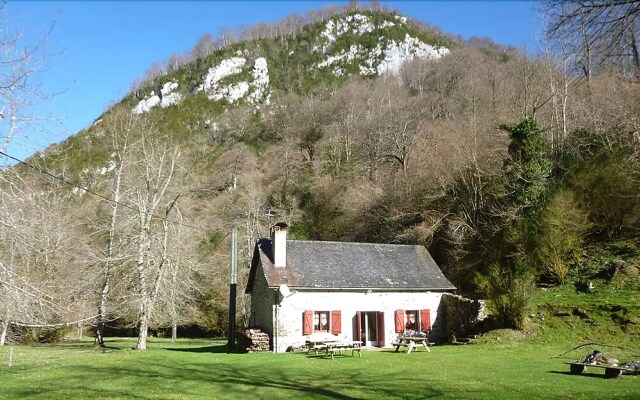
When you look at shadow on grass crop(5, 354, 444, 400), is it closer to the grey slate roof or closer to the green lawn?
the green lawn

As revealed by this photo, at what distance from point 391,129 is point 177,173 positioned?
22.3m

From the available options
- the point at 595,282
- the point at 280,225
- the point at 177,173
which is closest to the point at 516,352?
the point at 595,282

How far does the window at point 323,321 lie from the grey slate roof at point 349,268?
1217 mm

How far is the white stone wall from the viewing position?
2169 centimetres

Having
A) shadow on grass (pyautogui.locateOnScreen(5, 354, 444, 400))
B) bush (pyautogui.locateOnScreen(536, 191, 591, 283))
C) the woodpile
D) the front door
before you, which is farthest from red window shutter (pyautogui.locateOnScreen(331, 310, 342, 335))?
bush (pyautogui.locateOnScreen(536, 191, 591, 283))

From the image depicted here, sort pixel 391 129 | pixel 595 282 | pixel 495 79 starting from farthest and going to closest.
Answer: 1. pixel 495 79
2. pixel 391 129
3. pixel 595 282

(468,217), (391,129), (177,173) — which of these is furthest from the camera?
(391,129)

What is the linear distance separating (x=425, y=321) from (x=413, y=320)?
563mm

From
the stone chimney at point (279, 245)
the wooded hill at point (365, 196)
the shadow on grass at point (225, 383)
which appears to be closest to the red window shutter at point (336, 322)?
the stone chimney at point (279, 245)

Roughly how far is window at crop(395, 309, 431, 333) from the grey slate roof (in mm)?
1137

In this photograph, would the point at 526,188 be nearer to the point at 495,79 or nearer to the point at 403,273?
the point at 403,273

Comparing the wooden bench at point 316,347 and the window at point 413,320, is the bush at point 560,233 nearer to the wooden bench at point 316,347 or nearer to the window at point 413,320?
the window at point 413,320

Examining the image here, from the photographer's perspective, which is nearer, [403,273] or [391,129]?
[403,273]

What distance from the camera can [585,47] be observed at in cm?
693
